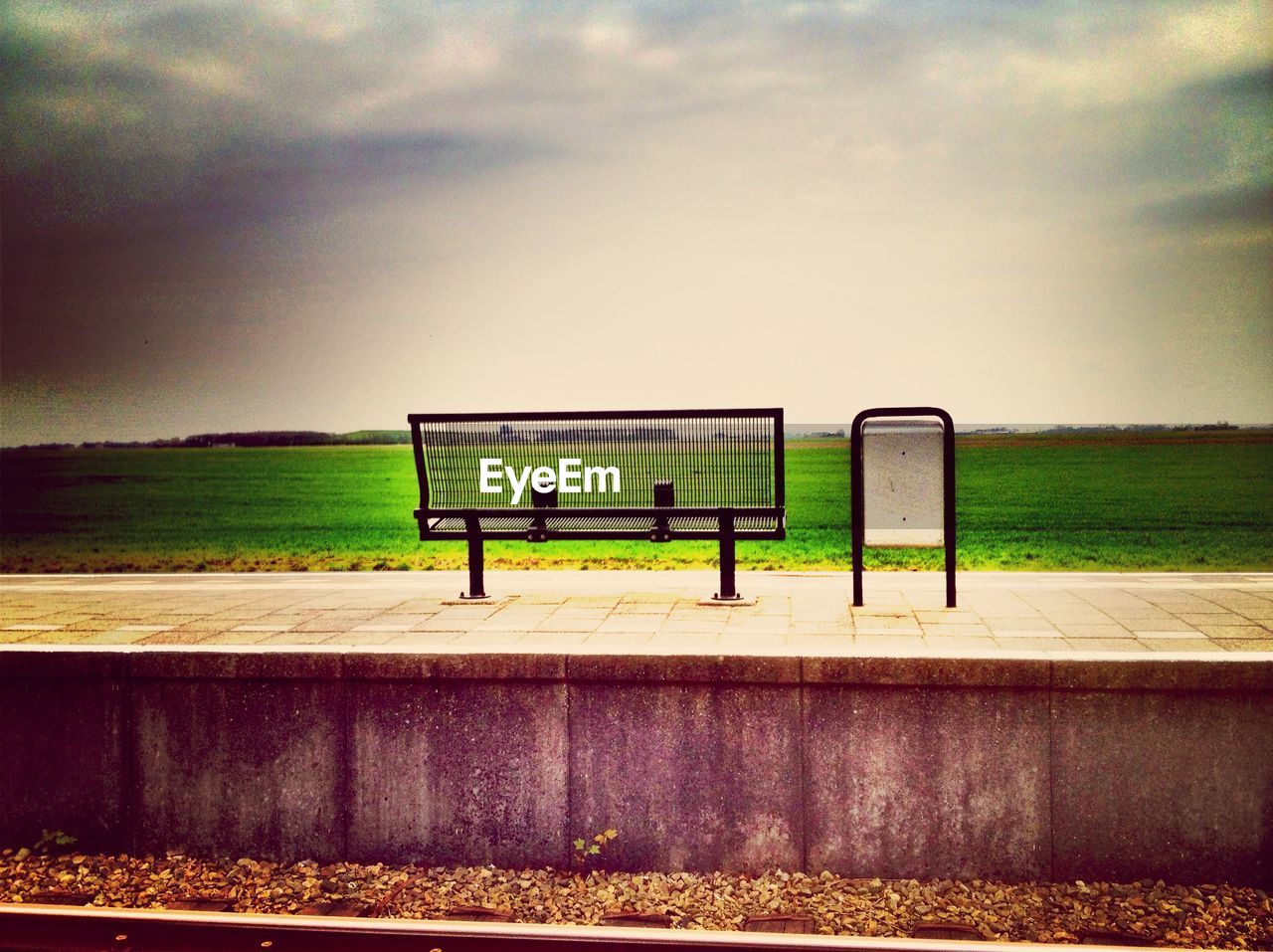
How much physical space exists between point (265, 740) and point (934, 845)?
3602mm

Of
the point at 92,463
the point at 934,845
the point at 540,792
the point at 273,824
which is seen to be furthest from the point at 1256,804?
the point at 92,463

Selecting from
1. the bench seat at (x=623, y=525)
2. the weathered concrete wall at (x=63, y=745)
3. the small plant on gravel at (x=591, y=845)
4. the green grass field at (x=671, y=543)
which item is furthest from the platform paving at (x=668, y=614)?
the green grass field at (x=671, y=543)

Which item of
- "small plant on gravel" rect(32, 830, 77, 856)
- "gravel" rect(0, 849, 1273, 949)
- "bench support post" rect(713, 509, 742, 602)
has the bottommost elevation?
"gravel" rect(0, 849, 1273, 949)

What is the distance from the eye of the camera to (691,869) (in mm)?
5934

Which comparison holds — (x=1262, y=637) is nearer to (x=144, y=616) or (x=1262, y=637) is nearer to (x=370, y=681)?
(x=370, y=681)

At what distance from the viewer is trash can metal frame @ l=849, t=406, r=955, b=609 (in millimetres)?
7684

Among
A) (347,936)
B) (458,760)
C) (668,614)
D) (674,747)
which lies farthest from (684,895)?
(668,614)

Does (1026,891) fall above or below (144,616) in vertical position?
below

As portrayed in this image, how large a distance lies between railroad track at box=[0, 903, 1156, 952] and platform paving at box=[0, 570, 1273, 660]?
150 centimetres

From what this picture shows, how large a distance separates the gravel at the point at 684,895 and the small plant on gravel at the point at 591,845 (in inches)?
3.2

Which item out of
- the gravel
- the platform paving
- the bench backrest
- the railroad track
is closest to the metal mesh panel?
the bench backrest

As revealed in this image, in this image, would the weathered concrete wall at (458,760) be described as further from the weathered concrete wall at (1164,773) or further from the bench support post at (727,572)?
the weathered concrete wall at (1164,773)

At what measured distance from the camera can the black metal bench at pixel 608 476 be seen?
27.5ft

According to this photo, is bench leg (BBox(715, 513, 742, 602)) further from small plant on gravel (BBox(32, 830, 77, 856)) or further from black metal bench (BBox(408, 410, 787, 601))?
small plant on gravel (BBox(32, 830, 77, 856))
